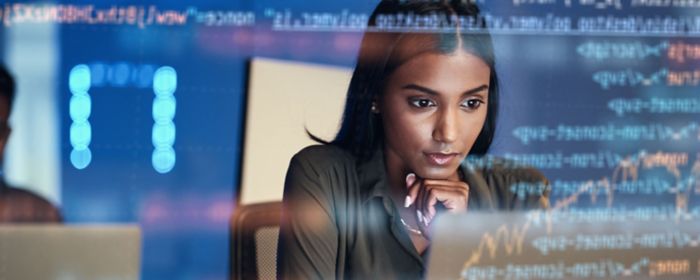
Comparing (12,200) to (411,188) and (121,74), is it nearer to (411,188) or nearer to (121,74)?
(121,74)

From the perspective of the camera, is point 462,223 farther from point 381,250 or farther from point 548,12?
point 548,12

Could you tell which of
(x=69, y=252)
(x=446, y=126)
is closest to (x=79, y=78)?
(x=69, y=252)

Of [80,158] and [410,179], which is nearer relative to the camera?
[80,158]

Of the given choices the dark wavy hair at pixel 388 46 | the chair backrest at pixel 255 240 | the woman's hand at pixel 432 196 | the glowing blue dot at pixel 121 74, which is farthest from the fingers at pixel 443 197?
the glowing blue dot at pixel 121 74

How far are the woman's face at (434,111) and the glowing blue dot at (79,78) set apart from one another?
1.63 feet

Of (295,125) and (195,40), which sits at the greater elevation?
(195,40)

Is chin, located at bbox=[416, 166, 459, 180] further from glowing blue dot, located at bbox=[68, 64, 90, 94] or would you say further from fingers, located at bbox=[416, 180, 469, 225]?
glowing blue dot, located at bbox=[68, 64, 90, 94]

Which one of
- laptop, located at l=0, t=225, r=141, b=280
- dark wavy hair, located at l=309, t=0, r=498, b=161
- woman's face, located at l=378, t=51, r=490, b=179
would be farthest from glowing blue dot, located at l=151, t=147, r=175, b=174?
woman's face, located at l=378, t=51, r=490, b=179

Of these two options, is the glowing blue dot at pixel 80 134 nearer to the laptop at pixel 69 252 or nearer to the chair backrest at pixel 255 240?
the laptop at pixel 69 252

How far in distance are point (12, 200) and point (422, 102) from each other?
707mm

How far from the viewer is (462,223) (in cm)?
177

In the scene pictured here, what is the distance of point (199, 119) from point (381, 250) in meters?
0.40

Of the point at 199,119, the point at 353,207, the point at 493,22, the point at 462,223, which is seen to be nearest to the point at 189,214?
the point at 199,119

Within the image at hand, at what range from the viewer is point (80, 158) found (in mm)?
1620
